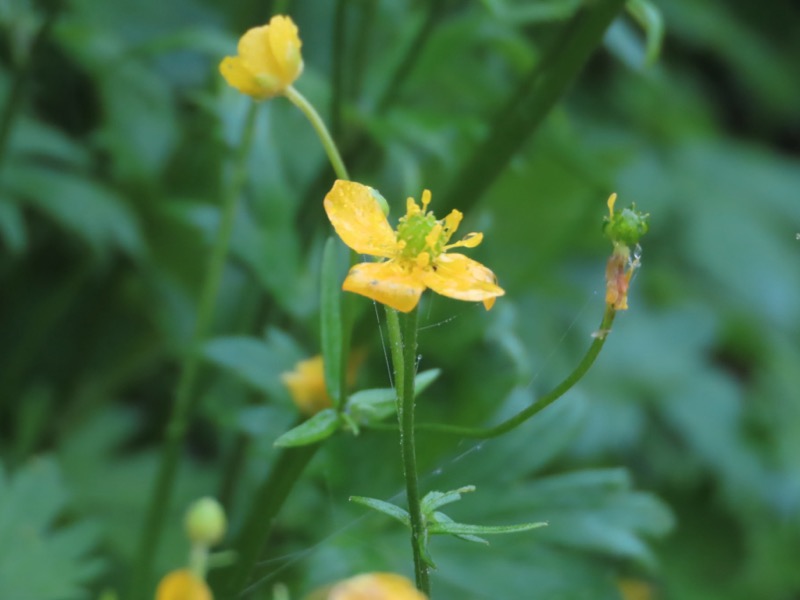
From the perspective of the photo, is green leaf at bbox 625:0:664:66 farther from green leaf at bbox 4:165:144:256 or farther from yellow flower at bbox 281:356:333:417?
green leaf at bbox 4:165:144:256

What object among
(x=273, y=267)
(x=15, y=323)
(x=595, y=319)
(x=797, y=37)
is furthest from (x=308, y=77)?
(x=797, y=37)

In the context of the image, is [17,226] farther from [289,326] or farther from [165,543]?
[165,543]

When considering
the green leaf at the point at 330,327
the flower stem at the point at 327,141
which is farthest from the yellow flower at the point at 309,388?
the flower stem at the point at 327,141

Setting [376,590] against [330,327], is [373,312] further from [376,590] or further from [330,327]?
Answer: [376,590]

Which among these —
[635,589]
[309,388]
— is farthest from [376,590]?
[635,589]

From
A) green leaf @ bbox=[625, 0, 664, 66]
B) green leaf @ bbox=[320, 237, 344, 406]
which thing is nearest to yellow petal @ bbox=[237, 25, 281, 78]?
green leaf @ bbox=[320, 237, 344, 406]
